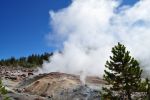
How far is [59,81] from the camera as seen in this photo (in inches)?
2530

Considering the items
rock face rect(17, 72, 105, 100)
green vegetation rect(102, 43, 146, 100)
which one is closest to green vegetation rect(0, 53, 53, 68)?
rock face rect(17, 72, 105, 100)

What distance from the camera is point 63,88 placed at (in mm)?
60469

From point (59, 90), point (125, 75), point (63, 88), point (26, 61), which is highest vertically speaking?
point (26, 61)

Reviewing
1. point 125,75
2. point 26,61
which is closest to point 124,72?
point 125,75

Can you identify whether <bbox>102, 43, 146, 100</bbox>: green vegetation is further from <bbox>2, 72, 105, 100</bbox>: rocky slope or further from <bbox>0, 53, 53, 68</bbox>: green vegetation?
<bbox>0, 53, 53, 68</bbox>: green vegetation

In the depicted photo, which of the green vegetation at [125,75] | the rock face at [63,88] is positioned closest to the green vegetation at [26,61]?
the rock face at [63,88]

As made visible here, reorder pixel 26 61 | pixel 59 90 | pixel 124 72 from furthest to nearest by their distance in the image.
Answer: pixel 26 61 < pixel 59 90 < pixel 124 72

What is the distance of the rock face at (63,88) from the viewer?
2255 inches

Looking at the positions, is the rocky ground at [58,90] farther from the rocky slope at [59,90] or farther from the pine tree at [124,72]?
the pine tree at [124,72]

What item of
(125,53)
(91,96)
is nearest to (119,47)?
(125,53)

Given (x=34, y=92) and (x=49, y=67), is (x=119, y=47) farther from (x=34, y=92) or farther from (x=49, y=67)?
(x=49, y=67)

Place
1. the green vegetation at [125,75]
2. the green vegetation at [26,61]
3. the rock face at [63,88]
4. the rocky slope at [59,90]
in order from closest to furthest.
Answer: the green vegetation at [125,75]
the rock face at [63,88]
the rocky slope at [59,90]
the green vegetation at [26,61]

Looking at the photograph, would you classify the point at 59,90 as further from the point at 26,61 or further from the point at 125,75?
the point at 26,61

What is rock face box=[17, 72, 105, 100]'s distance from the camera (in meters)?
57.3
